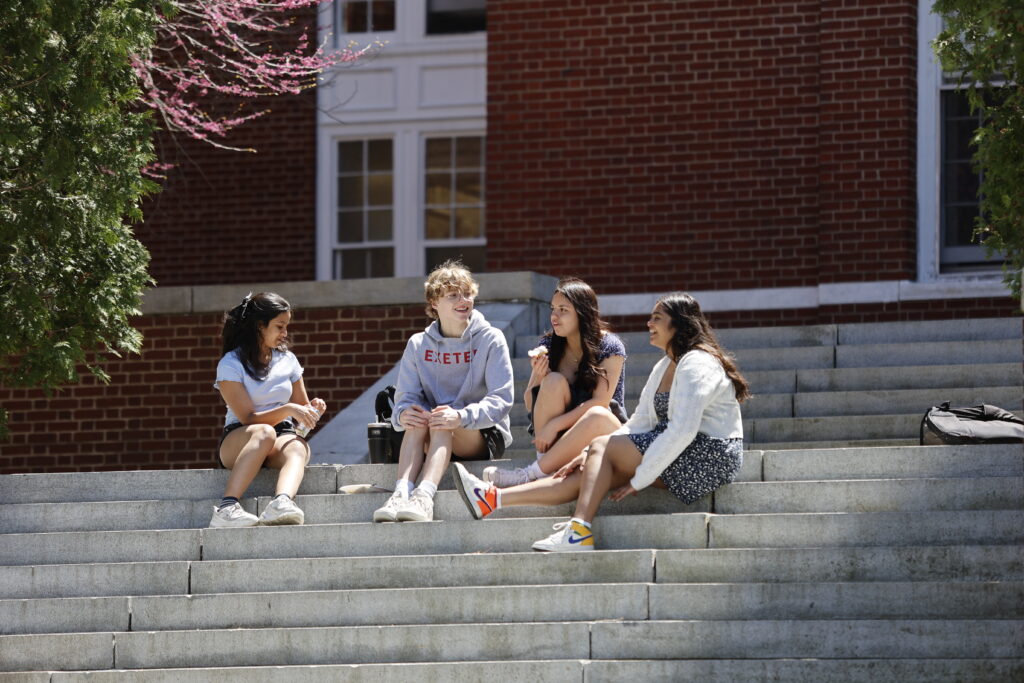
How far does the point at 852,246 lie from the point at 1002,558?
20.5 ft

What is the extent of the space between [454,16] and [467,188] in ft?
5.13

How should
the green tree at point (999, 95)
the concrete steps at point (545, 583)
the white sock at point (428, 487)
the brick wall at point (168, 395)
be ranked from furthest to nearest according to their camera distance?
the brick wall at point (168, 395), the white sock at point (428, 487), the concrete steps at point (545, 583), the green tree at point (999, 95)

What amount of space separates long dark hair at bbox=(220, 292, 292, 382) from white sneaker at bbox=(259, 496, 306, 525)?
793 millimetres

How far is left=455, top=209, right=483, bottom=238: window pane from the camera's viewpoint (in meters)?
15.1

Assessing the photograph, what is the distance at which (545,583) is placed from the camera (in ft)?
24.1

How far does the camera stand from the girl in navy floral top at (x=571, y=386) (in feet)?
26.0

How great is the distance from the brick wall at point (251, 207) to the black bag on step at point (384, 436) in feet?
21.5

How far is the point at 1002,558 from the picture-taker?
6.89 m

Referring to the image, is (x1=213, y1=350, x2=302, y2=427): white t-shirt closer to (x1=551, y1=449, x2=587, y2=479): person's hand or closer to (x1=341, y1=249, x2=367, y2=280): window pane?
(x1=551, y1=449, x2=587, y2=479): person's hand

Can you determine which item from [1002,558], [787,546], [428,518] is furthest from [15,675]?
[1002,558]

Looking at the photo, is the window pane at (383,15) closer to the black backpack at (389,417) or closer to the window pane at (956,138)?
the window pane at (956,138)

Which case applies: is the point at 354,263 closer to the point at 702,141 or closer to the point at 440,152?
the point at 440,152

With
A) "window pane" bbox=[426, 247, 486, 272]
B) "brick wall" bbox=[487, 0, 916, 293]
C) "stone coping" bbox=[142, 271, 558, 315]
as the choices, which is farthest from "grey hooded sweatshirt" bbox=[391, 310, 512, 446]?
"window pane" bbox=[426, 247, 486, 272]

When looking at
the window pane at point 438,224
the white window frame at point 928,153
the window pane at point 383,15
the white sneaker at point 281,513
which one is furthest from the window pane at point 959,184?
the white sneaker at point 281,513
